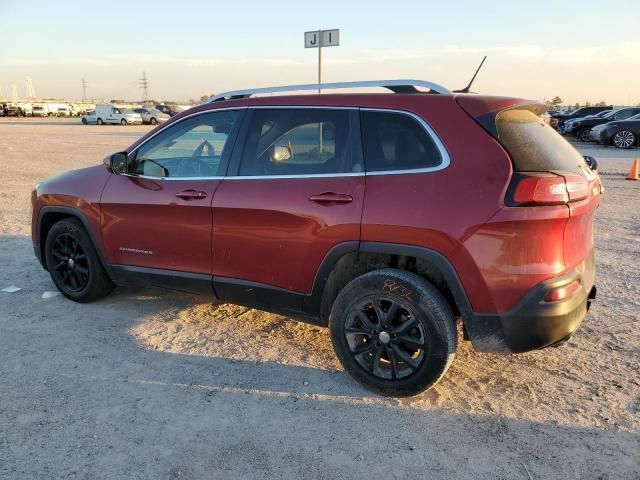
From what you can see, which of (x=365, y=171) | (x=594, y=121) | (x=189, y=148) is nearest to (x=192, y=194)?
(x=189, y=148)

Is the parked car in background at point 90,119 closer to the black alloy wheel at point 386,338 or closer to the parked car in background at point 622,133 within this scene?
the parked car in background at point 622,133

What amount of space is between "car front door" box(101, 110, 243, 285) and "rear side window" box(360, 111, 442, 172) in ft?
3.47

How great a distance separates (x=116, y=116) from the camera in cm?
4372

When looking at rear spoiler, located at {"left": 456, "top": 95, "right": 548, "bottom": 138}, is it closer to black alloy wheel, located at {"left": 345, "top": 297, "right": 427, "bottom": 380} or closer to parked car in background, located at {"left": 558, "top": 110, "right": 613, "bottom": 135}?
black alloy wheel, located at {"left": 345, "top": 297, "right": 427, "bottom": 380}

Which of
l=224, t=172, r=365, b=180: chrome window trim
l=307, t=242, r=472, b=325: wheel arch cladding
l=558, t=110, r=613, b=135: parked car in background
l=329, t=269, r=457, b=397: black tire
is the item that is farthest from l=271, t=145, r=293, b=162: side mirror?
l=558, t=110, r=613, b=135: parked car in background

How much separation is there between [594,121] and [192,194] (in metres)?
26.1

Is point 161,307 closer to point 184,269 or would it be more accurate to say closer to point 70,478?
point 184,269

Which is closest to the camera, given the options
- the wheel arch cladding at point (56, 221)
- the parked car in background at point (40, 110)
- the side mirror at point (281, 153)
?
the side mirror at point (281, 153)

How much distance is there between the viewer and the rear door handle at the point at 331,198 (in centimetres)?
317

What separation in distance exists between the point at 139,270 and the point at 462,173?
8.76 ft

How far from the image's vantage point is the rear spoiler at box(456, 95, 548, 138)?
115 inches

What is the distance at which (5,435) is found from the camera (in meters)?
2.78

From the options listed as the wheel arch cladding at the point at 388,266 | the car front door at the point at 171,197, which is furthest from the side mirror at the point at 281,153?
the wheel arch cladding at the point at 388,266

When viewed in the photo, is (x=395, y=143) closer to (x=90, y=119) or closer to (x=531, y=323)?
(x=531, y=323)
